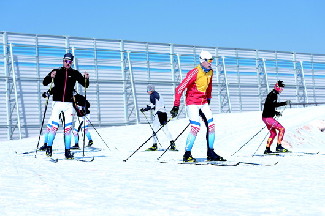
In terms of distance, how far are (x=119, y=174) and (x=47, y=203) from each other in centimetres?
242

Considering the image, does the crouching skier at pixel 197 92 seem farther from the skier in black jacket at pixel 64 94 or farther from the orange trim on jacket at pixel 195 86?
the skier in black jacket at pixel 64 94

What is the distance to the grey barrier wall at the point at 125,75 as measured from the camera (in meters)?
25.8

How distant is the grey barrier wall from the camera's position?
25.8m

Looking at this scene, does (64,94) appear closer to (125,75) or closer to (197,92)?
(197,92)

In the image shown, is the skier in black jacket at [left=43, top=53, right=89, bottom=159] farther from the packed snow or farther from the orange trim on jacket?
the orange trim on jacket

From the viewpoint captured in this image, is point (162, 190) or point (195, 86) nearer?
point (162, 190)

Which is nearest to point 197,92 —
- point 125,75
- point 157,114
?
point 157,114

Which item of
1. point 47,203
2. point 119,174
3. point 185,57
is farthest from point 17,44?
point 47,203

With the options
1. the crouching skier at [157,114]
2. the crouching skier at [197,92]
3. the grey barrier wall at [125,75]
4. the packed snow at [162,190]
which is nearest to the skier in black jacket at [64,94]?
the packed snow at [162,190]

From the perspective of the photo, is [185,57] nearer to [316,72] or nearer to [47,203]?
[316,72]

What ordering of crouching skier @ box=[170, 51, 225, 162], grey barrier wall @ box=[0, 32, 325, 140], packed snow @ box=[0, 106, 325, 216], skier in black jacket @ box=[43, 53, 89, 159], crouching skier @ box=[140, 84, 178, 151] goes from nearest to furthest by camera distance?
packed snow @ box=[0, 106, 325, 216]
crouching skier @ box=[170, 51, 225, 162]
skier in black jacket @ box=[43, 53, 89, 159]
crouching skier @ box=[140, 84, 178, 151]
grey barrier wall @ box=[0, 32, 325, 140]

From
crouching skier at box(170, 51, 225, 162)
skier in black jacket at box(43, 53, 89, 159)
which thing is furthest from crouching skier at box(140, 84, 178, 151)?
crouching skier at box(170, 51, 225, 162)

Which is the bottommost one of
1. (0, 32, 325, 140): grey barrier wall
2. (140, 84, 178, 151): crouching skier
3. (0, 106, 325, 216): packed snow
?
(0, 106, 325, 216): packed snow

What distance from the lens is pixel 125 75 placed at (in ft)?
96.2
